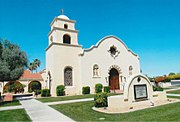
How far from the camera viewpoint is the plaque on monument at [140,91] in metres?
10.1

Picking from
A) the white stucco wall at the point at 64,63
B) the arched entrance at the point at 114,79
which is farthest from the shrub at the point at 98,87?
the arched entrance at the point at 114,79

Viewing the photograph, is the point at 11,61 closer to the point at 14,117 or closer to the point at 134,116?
the point at 14,117

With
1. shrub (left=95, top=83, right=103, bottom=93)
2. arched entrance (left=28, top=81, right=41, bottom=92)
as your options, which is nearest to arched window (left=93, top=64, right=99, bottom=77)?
shrub (left=95, top=83, right=103, bottom=93)

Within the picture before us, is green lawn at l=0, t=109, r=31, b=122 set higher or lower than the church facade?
lower

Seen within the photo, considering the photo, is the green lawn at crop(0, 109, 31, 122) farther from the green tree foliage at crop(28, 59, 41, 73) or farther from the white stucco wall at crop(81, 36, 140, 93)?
the green tree foliage at crop(28, 59, 41, 73)

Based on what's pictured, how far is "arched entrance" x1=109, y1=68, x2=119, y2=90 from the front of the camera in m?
24.2

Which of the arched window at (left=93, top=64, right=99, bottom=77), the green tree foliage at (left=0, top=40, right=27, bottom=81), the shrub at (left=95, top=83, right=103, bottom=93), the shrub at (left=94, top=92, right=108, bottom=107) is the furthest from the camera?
the arched window at (left=93, top=64, right=99, bottom=77)

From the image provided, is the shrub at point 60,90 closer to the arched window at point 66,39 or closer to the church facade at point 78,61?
the church facade at point 78,61

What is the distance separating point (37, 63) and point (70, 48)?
3678 cm

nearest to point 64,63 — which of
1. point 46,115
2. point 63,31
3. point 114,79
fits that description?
point 63,31

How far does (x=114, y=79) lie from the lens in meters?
24.6

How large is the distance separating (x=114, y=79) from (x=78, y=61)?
270 inches

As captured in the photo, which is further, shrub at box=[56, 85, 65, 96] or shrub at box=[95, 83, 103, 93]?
shrub at box=[95, 83, 103, 93]

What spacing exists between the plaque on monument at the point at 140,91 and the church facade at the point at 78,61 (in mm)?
11510
